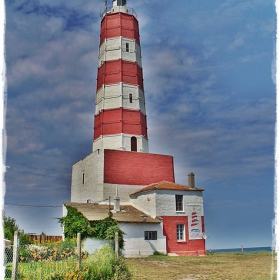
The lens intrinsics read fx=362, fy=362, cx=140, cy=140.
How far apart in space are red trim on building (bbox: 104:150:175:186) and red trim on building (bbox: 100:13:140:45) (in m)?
11.7

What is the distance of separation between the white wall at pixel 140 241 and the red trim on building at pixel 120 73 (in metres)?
13.6

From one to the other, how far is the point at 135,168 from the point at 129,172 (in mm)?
660

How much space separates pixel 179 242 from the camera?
94.4 feet

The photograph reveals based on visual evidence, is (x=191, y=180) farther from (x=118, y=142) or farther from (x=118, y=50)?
(x=118, y=50)

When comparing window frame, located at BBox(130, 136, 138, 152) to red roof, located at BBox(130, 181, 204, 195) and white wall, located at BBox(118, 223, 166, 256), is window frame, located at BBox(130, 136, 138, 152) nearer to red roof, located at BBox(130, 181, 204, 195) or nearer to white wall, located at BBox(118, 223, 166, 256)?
red roof, located at BBox(130, 181, 204, 195)

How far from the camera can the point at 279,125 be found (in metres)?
4.68

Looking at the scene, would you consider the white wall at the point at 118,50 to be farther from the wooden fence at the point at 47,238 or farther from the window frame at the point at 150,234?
the wooden fence at the point at 47,238

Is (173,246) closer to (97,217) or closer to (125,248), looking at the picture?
(125,248)

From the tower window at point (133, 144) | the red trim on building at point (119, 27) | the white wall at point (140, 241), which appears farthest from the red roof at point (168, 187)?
the red trim on building at point (119, 27)

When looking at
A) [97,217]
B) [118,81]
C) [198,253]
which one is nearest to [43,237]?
[97,217]

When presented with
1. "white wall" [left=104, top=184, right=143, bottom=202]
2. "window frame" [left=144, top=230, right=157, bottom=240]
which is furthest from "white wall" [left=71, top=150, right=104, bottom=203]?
"window frame" [left=144, top=230, right=157, bottom=240]

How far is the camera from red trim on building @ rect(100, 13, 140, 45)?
35406mm

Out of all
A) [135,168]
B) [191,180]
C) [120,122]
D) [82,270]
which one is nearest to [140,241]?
[191,180]

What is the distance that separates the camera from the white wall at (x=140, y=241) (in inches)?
1033
